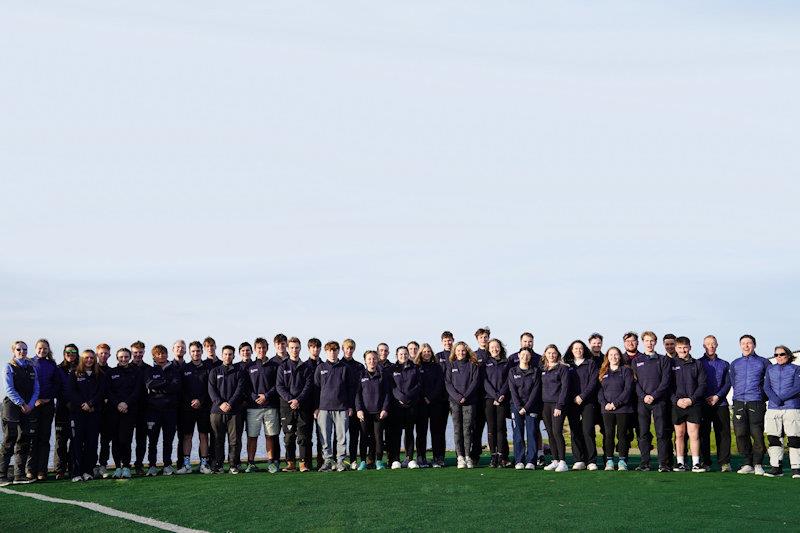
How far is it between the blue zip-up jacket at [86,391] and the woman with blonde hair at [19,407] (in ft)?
1.99

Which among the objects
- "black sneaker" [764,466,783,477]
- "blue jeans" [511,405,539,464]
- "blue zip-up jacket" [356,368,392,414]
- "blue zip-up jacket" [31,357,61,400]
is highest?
"blue zip-up jacket" [31,357,61,400]

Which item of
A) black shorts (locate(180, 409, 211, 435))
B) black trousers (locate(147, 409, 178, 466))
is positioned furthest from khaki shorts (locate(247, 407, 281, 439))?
black trousers (locate(147, 409, 178, 466))

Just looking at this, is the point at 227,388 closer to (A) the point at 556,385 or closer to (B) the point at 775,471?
(A) the point at 556,385

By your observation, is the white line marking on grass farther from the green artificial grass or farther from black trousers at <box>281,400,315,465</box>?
black trousers at <box>281,400,315,465</box>

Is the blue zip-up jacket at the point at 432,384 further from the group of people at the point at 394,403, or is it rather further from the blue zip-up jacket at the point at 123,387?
the blue zip-up jacket at the point at 123,387

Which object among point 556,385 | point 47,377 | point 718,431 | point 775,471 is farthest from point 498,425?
point 47,377

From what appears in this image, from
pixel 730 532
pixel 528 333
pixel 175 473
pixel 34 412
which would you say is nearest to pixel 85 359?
pixel 34 412

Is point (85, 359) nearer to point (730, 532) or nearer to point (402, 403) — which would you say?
point (402, 403)

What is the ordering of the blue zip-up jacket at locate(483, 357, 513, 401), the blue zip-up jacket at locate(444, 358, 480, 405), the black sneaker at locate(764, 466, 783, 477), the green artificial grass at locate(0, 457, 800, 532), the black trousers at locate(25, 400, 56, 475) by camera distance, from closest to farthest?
the green artificial grass at locate(0, 457, 800, 532)
the black sneaker at locate(764, 466, 783, 477)
the black trousers at locate(25, 400, 56, 475)
the blue zip-up jacket at locate(483, 357, 513, 401)
the blue zip-up jacket at locate(444, 358, 480, 405)

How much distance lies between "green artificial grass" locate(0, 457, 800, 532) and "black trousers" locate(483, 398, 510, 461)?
1007mm

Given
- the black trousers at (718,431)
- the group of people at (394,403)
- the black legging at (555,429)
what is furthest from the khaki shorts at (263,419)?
the black trousers at (718,431)

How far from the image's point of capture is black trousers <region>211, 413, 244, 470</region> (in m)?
15.6

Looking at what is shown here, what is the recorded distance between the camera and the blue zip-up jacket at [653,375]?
48.2 feet

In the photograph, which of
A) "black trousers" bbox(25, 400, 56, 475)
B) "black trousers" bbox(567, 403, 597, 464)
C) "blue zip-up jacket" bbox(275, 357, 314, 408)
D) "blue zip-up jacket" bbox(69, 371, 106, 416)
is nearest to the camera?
"black trousers" bbox(25, 400, 56, 475)
